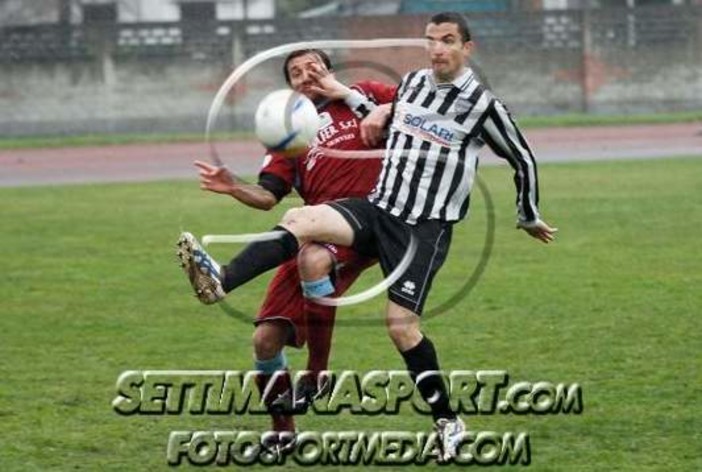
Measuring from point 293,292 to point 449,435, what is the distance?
111cm

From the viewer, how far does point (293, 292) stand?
8641 mm

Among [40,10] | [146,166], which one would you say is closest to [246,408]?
[146,166]

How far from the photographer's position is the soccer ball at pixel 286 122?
26.8 ft

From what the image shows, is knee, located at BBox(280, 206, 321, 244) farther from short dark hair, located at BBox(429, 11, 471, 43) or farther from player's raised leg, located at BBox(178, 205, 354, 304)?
short dark hair, located at BBox(429, 11, 471, 43)

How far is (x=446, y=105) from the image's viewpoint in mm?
8180

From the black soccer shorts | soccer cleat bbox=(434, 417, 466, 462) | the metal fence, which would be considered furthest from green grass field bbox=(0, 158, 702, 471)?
the metal fence

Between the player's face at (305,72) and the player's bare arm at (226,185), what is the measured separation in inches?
22.3

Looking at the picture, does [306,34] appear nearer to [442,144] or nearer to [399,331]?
[442,144]

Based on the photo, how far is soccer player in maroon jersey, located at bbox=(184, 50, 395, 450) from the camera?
8539 mm

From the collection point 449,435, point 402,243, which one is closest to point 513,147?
point 402,243

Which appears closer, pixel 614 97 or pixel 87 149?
pixel 87 149

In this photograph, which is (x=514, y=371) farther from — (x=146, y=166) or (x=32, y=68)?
(x=32, y=68)

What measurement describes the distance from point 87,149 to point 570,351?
25.2 metres

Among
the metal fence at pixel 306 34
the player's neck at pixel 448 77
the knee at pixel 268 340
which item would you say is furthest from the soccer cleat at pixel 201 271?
the metal fence at pixel 306 34
